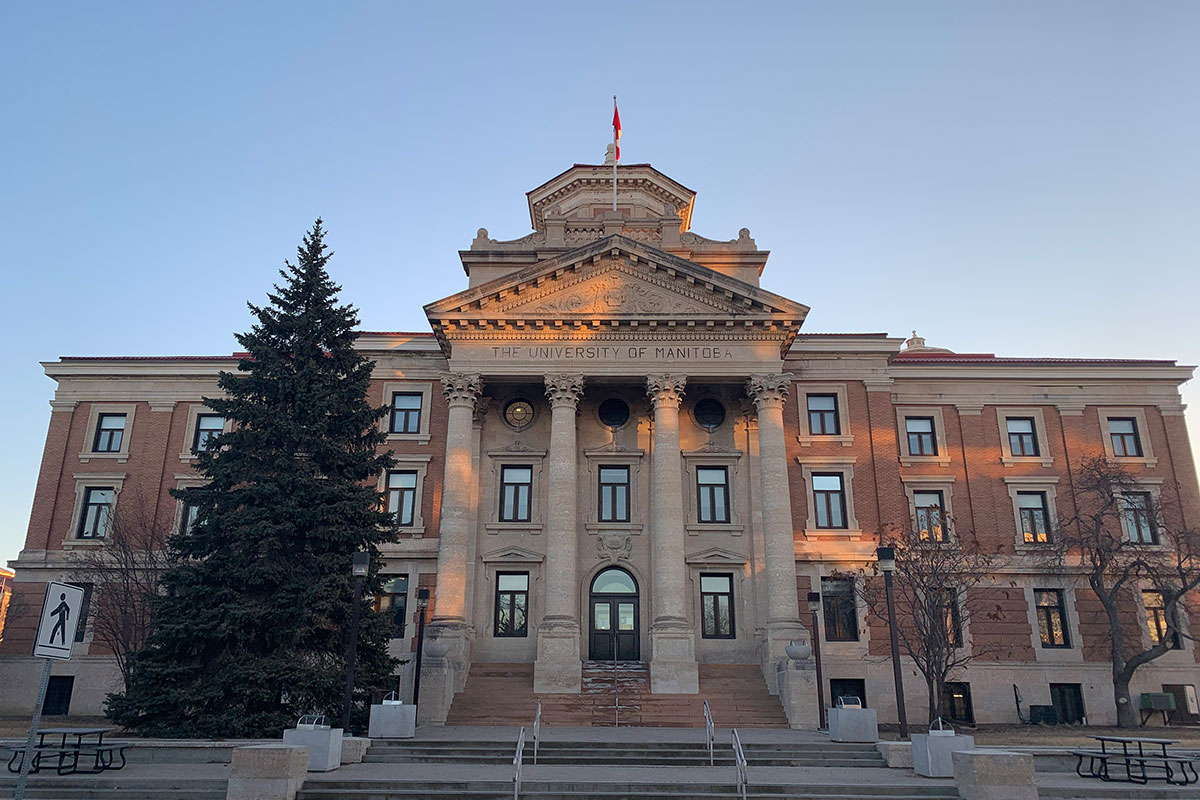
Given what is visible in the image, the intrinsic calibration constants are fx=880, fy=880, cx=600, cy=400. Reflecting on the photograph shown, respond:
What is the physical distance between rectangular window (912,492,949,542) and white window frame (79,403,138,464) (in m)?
32.8

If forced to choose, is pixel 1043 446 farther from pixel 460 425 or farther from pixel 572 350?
pixel 460 425

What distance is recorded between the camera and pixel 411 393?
37.2m

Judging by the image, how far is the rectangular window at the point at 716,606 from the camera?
106ft

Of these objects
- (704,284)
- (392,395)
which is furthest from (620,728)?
(392,395)

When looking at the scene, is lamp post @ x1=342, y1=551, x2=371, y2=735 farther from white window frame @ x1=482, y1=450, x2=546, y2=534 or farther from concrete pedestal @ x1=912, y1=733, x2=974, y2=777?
white window frame @ x1=482, y1=450, x2=546, y2=534

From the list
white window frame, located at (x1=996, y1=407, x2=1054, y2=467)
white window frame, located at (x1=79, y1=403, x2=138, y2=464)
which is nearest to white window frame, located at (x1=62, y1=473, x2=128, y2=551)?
white window frame, located at (x1=79, y1=403, x2=138, y2=464)

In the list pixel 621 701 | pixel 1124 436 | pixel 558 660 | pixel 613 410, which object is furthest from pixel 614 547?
pixel 1124 436

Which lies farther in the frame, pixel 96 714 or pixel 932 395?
pixel 932 395

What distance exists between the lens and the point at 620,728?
24609 millimetres

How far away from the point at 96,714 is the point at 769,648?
81.8ft

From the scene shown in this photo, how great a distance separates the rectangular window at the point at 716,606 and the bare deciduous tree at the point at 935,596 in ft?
15.9

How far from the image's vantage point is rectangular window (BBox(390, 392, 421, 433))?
3672 cm

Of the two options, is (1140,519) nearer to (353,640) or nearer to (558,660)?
(558,660)

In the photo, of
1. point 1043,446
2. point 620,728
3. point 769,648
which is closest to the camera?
point 620,728
